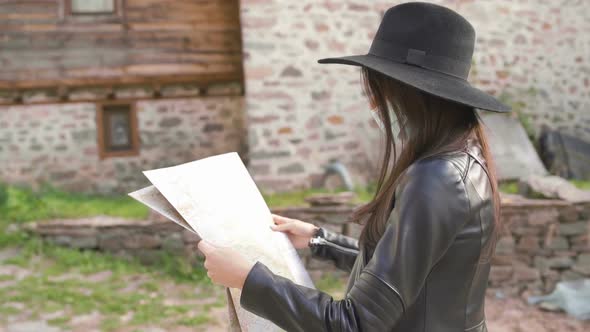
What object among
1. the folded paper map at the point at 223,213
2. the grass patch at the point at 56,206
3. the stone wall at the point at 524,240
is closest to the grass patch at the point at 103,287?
the stone wall at the point at 524,240

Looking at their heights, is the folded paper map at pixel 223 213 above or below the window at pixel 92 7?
below

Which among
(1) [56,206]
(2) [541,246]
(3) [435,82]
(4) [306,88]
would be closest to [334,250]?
(3) [435,82]

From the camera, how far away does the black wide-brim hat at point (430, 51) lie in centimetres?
115

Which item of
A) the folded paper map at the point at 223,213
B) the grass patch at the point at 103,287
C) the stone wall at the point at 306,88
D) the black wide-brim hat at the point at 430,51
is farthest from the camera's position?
the stone wall at the point at 306,88

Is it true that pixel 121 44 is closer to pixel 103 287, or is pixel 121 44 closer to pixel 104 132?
pixel 104 132

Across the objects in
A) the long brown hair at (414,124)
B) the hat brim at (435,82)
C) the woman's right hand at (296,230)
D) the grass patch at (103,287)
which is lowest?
the grass patch at (103,287)

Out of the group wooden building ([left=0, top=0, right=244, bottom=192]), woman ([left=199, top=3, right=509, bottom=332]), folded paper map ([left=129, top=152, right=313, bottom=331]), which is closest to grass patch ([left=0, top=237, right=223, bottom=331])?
wooden building ([left=0, top=0, right=244, bottom=192])

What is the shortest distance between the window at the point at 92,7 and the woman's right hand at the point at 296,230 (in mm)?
6671

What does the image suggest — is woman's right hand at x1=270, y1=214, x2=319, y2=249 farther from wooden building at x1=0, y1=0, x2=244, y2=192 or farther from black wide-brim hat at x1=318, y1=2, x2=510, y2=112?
wooden building at x1=0, y1=0, x2=244, y2=192

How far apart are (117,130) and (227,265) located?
7799mm

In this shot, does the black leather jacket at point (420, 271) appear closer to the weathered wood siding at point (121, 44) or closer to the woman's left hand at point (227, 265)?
the woman's left hand at point (227, 265)

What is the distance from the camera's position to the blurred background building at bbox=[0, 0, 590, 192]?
Answer: 619 cm

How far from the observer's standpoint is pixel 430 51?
1174mm

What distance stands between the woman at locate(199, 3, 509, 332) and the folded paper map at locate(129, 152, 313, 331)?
77 millimetres
